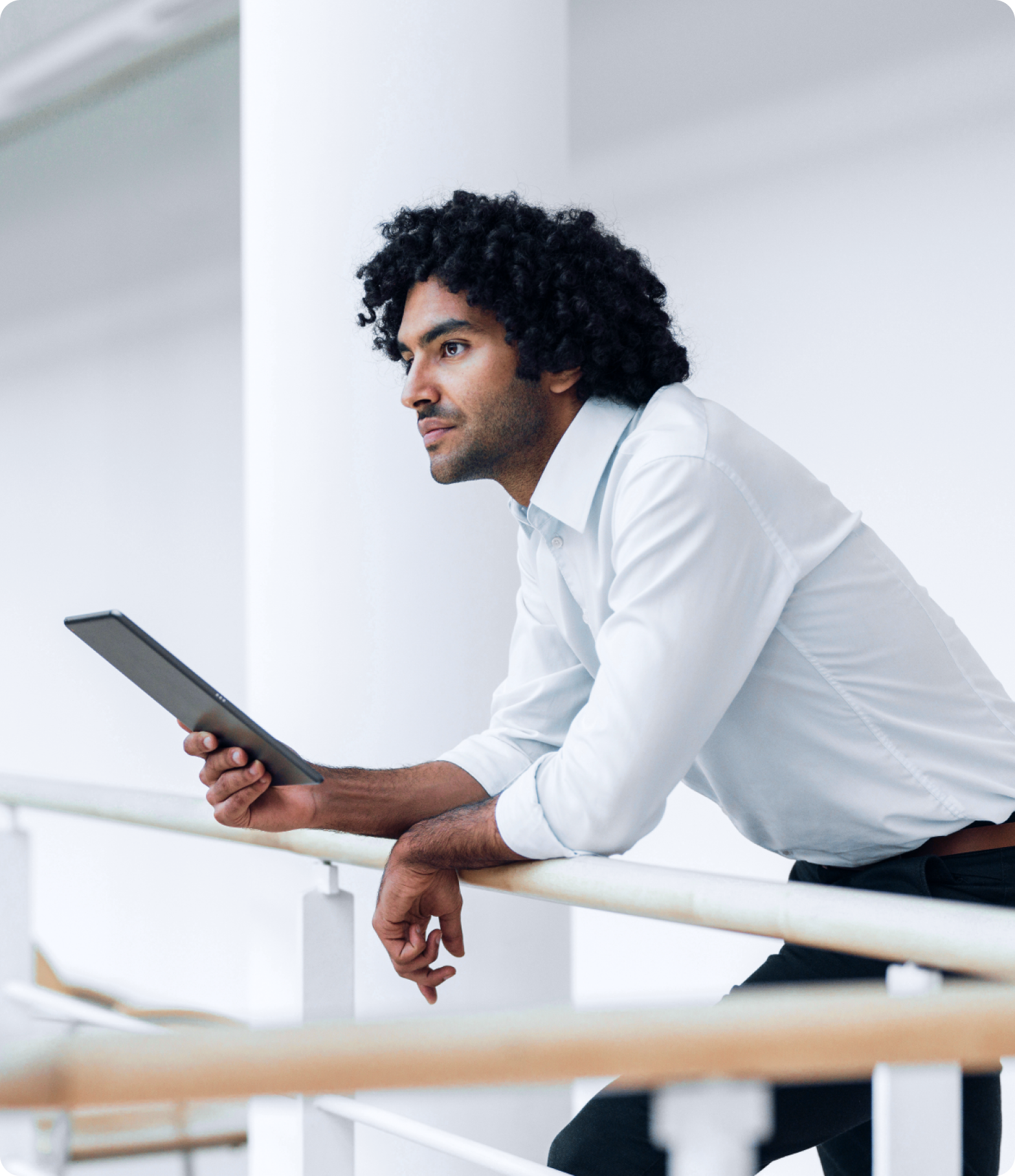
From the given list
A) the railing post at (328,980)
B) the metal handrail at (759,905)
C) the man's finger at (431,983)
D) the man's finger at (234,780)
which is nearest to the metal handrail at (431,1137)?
the railing post at (328,980)

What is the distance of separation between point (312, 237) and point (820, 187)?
4.65 feet

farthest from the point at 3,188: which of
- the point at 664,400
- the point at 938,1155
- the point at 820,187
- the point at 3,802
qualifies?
the point at 938,1155

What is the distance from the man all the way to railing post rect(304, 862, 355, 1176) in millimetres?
80

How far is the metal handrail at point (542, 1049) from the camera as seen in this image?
1.47 ft

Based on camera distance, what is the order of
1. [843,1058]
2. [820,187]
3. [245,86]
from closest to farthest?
[843,1058], [245,86], [820,187]

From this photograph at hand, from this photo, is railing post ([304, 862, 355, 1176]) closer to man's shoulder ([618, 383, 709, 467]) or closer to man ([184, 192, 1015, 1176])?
man ([184, 192, 1015, 1176])

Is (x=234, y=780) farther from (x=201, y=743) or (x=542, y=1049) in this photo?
(x=542, y=1049)

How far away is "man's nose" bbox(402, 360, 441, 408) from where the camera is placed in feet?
5.17

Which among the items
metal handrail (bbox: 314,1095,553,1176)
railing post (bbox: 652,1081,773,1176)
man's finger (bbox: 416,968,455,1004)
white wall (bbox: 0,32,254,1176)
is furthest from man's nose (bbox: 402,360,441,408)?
white wall (bbox: 0,32,254,1176)

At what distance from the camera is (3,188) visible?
19.3ft

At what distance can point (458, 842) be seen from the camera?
4.39ft

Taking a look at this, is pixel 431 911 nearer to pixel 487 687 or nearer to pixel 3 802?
pixel 487 687

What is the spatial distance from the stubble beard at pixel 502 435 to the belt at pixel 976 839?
649 millimetres

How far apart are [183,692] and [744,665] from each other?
57 centimetres
